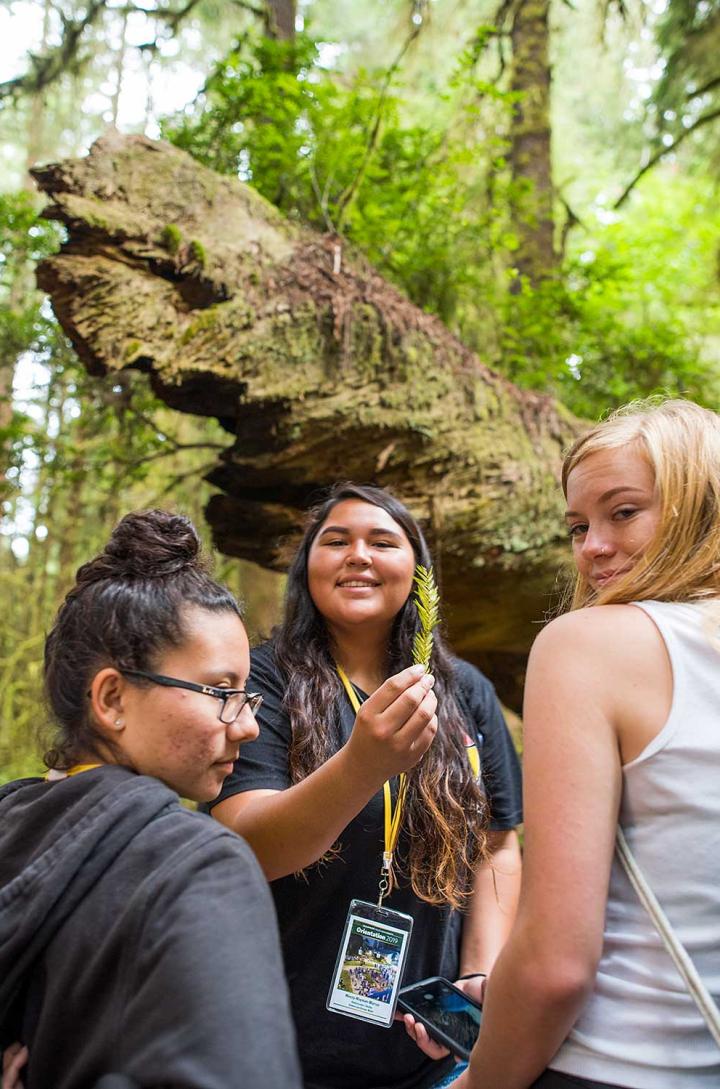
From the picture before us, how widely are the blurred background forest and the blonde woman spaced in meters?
3.61

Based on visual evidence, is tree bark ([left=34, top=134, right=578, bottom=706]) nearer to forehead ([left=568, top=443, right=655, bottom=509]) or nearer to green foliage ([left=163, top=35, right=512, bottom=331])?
green foliage ([left=163, top=35, right=512, bottom=331])

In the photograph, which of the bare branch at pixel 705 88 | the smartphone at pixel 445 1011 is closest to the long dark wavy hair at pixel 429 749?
the smartphone at pixel 445 1011

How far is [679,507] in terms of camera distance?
1686 mm

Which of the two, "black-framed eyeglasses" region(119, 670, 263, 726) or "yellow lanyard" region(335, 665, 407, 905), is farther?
"yellow lanyard" region(335, 665, 407, 905)

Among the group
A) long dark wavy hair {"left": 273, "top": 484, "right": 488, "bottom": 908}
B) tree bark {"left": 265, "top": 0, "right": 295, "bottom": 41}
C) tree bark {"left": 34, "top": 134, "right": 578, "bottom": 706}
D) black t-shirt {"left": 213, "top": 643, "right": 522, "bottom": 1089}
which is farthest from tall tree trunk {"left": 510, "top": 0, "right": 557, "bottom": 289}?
black t-shirt {"left": 213, "top": 643, "right": 522, "bottom": 1089}

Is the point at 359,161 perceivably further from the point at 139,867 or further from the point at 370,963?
the point at 139,867

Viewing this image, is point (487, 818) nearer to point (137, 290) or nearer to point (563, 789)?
point (563, 789)

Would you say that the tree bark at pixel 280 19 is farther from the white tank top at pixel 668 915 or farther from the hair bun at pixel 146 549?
the white tank top at pixel 668 915

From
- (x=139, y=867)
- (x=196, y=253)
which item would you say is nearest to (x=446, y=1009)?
(x=139, y=867)

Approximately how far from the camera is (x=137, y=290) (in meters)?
3.83

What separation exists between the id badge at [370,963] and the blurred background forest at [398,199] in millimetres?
3467

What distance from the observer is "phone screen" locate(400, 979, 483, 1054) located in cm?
209

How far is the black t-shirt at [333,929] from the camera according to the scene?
7.39 feet

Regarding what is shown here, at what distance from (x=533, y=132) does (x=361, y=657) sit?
22.5ft
